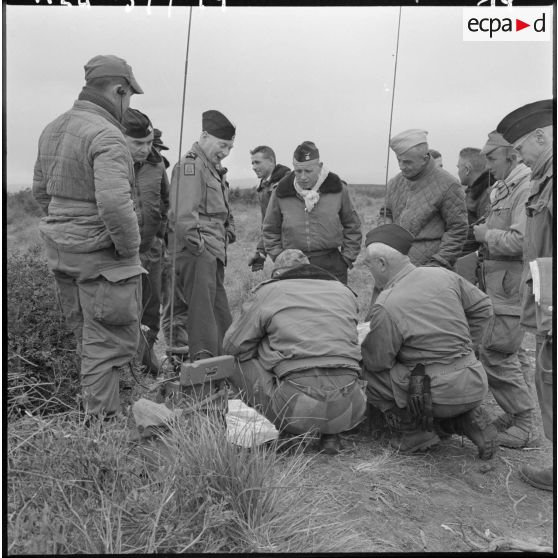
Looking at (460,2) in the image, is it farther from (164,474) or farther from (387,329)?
(164,474)

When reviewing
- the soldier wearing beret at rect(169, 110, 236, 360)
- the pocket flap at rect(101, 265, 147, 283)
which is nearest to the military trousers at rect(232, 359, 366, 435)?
the pocket flap at rect(101, 265, 147, 283)

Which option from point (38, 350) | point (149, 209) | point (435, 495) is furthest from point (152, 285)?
point (435, 495)

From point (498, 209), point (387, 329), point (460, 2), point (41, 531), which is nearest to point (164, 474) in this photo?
point (41, 531)

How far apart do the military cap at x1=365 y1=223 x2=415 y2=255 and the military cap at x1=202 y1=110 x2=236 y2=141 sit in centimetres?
161

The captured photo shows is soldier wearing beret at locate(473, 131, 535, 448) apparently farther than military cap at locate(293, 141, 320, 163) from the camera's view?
No

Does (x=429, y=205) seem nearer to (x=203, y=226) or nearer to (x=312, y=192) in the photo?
(x=312, y=192)

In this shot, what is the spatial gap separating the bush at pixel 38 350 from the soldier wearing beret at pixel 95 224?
200 millimetres

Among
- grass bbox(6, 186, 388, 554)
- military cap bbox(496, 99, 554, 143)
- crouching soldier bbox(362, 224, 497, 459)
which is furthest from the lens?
crouching soldier bbox(362, 224, 497, 459)

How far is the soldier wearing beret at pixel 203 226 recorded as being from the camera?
5.07 meters

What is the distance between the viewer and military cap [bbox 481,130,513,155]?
4609 mm

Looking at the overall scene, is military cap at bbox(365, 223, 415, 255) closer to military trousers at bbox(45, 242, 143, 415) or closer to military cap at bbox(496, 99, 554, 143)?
military cap at bbox(496, 99, 554, 143)

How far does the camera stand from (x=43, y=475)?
285cm

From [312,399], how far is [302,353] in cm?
26

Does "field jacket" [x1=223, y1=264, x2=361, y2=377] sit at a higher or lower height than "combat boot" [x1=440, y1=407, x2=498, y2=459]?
higher
